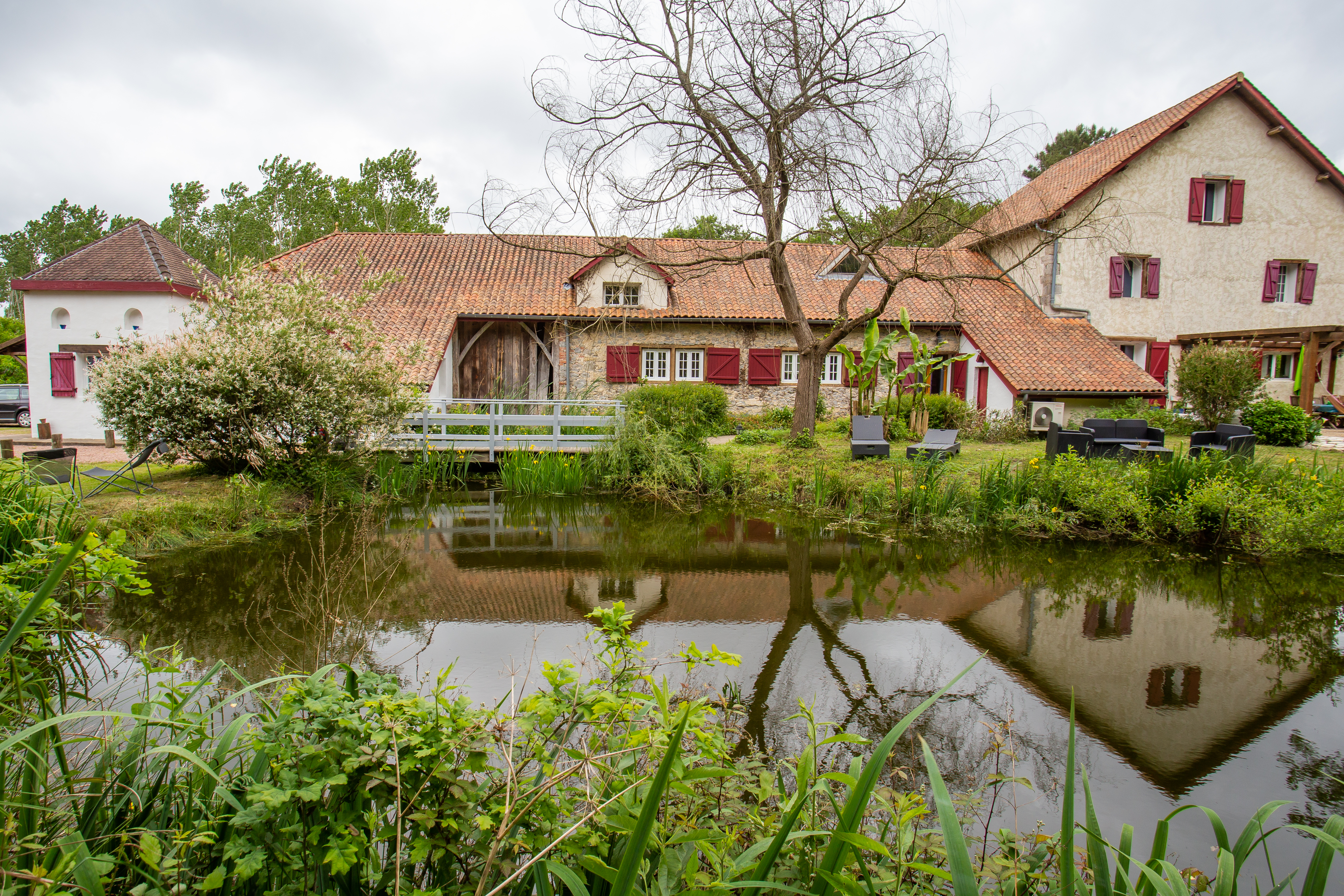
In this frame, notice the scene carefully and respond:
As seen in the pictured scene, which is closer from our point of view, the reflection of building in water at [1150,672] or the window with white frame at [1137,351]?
the reflection of building in water at [1150,672]

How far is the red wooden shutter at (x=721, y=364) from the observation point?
18750 mm

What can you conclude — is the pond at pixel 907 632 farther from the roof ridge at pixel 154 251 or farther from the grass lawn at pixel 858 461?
the roof ridge at pixel 154 251

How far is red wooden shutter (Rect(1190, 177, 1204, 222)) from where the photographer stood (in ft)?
62.2

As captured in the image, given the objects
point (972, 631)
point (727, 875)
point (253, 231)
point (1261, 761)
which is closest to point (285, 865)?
point (727, 875)

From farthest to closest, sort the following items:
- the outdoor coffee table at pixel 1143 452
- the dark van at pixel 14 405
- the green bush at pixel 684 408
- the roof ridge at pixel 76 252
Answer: the dark van at pixel 14 405, the roof ridge at pixel 76 252, the green bush at pixel 684 408, the outdoor coffee table at pixel 1143 452

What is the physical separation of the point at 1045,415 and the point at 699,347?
8446 millimetres

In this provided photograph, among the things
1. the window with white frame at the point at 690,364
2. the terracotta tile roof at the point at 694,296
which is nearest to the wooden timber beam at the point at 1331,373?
the terracotta tile roof at the point at 694,296

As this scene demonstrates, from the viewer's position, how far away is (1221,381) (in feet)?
48.9

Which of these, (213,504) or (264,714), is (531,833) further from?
(213,504)

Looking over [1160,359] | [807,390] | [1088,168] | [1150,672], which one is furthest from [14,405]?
[1160,359]

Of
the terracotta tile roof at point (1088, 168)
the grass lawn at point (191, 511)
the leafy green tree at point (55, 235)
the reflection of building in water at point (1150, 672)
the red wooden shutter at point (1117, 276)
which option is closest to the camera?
the reflection of building in water at point (1150, 672)

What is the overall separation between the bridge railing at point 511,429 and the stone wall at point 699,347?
534 cm

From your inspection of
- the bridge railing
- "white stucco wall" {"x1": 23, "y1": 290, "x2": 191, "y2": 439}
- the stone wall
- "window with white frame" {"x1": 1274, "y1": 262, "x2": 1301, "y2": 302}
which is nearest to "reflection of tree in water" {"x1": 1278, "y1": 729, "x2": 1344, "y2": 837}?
the bridge railing

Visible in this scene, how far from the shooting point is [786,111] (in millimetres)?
10875
